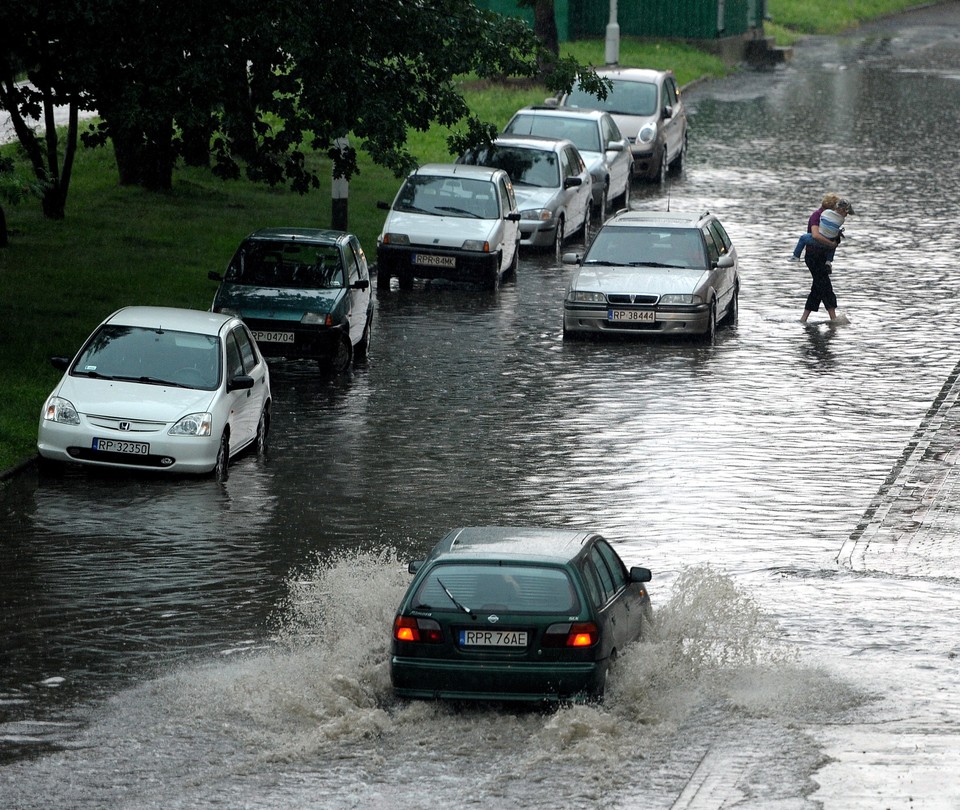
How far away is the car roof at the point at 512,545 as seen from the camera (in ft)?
38.1

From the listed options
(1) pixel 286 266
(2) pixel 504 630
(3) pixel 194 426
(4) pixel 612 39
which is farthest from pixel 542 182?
(2) pixel 504 630

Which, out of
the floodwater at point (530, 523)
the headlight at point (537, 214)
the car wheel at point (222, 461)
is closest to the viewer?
the floodwater at point (530, 523)

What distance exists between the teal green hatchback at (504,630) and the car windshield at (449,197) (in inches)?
708

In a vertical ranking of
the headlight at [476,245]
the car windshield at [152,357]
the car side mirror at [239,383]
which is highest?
the car windshield at [152,357]

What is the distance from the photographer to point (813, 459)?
18.6 metres

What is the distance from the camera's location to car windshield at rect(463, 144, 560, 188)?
107 ft

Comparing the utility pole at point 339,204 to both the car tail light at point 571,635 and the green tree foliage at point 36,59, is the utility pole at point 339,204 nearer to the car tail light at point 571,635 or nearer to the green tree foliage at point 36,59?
the green tree foliage at point 36,59

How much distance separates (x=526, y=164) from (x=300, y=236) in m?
9.45

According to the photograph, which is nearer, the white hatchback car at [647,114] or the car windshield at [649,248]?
the car windshield at [649,248]

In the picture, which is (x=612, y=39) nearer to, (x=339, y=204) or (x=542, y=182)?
(x=542, y=182)

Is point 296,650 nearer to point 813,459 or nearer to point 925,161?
point 813,459

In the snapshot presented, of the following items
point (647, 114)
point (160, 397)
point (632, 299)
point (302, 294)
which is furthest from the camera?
point (647, 114)

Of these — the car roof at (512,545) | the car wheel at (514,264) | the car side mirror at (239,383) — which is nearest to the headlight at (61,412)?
the car side mirror at (239,383)

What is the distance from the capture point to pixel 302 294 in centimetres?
2314
